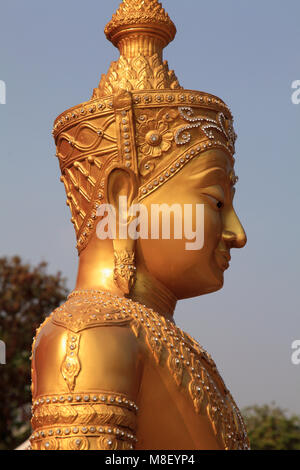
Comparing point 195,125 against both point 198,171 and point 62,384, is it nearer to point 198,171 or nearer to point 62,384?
point 198,171

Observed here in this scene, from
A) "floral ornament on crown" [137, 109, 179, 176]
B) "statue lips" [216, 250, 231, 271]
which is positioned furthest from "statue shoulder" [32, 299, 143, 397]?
"floral ornament on crown" [137, 109, 179, 176]

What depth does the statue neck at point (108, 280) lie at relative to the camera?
577 centimetres

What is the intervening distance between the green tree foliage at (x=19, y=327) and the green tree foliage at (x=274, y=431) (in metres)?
4.90

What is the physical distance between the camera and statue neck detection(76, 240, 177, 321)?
5.77 metres

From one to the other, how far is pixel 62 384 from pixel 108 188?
1.50 meters

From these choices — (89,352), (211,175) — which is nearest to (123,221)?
(211,175)

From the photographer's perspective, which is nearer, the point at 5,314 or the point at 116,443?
the point at 116,443

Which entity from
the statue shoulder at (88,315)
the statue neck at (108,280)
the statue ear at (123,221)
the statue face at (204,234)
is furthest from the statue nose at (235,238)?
the statue shoulder at (88,315)

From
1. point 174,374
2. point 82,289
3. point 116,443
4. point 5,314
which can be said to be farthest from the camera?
point 5,314

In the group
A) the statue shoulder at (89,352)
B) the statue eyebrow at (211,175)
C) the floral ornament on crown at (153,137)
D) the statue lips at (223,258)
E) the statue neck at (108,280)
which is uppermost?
the floral ornament on crown at (153,137)

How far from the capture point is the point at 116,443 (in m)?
4.89

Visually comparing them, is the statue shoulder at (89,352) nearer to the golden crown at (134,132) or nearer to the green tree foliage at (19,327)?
the golden crown at (134,132)

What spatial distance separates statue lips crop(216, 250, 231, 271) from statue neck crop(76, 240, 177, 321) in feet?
1.42

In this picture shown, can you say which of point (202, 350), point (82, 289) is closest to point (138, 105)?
point (82, 289)
